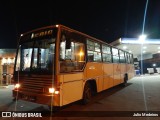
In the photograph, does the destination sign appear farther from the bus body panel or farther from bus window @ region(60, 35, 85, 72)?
the bus body panel

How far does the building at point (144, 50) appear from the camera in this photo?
2134cm

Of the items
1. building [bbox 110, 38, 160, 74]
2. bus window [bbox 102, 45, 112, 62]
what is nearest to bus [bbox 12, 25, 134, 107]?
bus window [bbox 102, 45, 112, 62]

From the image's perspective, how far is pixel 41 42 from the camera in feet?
22.9

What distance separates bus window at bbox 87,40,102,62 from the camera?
8609 mm

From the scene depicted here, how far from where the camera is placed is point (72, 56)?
717 centimetres

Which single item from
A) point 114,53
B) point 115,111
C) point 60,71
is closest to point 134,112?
point 115,111

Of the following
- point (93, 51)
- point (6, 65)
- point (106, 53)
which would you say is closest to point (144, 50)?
point (106, 53)

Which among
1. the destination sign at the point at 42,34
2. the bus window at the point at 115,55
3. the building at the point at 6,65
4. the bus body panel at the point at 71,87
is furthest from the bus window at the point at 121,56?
the building at the point at 6,65

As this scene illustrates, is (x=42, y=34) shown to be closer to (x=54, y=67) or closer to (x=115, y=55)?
(x=54, y=67)

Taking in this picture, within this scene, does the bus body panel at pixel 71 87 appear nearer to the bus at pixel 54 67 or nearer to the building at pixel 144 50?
the bus at pixel 54 67

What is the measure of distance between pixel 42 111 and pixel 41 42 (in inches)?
106

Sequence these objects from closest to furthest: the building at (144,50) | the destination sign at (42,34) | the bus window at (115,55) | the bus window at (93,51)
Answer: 1. the destination sign at (42,34)
2. the bus window at (93,51)
3. the bus window at (115,55)
4. the building at (144,50)

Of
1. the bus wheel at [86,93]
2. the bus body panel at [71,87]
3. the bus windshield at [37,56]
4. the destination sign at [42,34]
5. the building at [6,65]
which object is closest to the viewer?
the bus body panel at [71,87]

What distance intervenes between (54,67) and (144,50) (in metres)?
25.8
